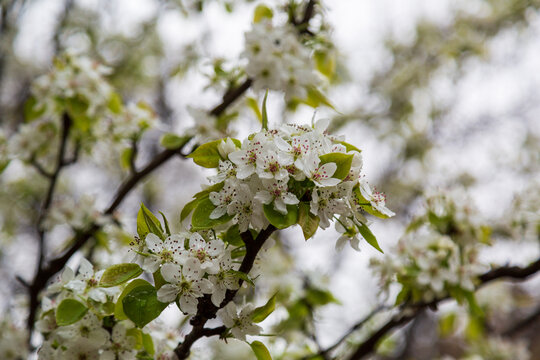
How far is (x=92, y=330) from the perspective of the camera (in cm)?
108

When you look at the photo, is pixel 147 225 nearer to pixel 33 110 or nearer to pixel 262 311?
pixel 262 311

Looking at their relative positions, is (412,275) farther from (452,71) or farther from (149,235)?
(452,71)

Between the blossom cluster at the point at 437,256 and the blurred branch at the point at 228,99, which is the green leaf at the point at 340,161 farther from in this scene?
the blurred branch at the point at 228,99

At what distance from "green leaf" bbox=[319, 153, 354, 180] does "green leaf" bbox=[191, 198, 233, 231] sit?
0.78 feet

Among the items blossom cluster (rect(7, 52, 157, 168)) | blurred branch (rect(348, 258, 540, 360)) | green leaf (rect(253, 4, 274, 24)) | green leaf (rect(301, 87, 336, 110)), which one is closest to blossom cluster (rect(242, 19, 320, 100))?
green leaf (rect(301, 87, 336, 110))

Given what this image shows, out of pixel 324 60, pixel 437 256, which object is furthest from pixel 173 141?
pixel 437 256

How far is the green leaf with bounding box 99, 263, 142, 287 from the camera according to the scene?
0.94m

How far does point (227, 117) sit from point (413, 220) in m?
0.98

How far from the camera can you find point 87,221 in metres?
2.15

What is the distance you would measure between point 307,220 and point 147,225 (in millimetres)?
351

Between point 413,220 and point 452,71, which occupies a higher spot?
point 413,220

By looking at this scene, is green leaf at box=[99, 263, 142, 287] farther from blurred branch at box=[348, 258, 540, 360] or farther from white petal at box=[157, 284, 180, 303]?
blurred branch at box=[348, 258, 540, 360]

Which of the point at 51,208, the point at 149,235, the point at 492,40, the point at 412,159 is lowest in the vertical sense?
the point at 412,159

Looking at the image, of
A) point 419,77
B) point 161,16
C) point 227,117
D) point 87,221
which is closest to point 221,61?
point 227,117
